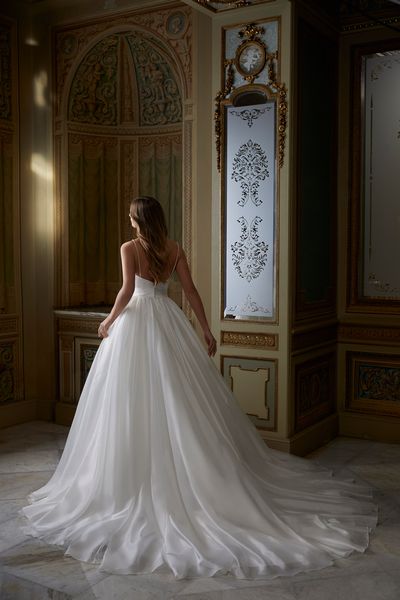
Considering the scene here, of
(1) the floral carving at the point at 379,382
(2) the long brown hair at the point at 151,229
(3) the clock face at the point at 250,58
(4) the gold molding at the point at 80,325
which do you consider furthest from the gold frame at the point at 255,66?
(1) the floral carving at the point at 379,382

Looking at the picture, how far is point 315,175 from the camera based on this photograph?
473 cm

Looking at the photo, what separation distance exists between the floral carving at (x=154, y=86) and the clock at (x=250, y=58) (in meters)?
1.00

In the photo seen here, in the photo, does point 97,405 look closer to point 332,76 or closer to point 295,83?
point 295,83

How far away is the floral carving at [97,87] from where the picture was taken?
537 centimetres

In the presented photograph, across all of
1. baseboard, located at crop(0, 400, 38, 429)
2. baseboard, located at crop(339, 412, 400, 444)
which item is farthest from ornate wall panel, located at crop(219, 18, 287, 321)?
baseboard, located at crop(0, 400, 38, 429)

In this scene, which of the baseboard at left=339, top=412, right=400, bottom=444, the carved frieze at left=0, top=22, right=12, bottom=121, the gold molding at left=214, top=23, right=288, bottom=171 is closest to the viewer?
the gold molding at left=214, top=23, right=288, bottom=171

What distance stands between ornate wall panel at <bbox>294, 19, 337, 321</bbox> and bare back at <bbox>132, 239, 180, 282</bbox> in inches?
44.9

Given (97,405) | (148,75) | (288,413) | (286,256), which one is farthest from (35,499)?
(148,75)

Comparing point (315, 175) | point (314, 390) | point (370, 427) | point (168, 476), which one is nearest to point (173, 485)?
point (168, 476)

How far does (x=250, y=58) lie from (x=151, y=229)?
64.4 inches

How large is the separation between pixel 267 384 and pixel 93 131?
102 inches

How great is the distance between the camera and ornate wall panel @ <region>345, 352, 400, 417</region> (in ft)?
16.4

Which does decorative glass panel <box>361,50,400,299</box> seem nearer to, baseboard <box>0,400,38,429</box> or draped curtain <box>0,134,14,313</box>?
draped curtain <box>0,134,14,313</box>

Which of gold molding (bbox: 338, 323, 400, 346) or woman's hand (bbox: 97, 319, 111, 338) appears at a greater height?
woman's hand (bbox: 97, 319, 111, 338)
